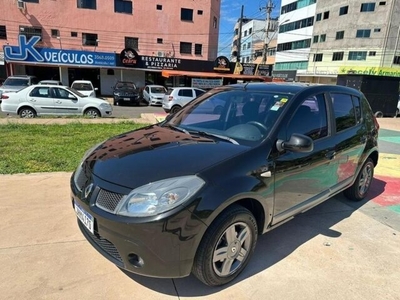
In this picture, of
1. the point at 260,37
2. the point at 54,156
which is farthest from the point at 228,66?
the point at 260,37

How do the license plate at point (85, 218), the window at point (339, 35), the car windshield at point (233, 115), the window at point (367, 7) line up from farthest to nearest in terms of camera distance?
the window at point (339, 35)
the window at point (367, 7)
the car windshield at point (233, 115)
the license plate at point (85, 218)

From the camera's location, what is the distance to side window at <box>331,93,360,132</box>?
11.8ft

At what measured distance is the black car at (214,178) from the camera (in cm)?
208

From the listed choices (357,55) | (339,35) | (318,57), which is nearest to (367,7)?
(339,35)

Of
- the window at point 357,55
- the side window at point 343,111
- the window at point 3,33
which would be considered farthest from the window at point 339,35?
the side window at point 343,111

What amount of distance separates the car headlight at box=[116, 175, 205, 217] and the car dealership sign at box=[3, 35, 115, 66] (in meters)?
25.3

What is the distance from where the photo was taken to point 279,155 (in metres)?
2.72

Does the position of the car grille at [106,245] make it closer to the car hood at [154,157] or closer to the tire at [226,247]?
the car hood at [154,157]

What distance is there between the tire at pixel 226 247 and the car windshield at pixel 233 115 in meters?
0.70

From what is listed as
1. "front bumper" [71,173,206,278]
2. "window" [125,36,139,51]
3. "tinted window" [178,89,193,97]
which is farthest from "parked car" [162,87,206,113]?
"window" [125,36,139,51]

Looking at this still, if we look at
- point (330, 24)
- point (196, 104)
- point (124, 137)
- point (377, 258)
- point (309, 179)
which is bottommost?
point (377, 258)

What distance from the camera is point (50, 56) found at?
77.4 ft

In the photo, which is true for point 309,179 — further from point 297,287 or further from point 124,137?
point 124,137

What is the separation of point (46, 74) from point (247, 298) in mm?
30775
